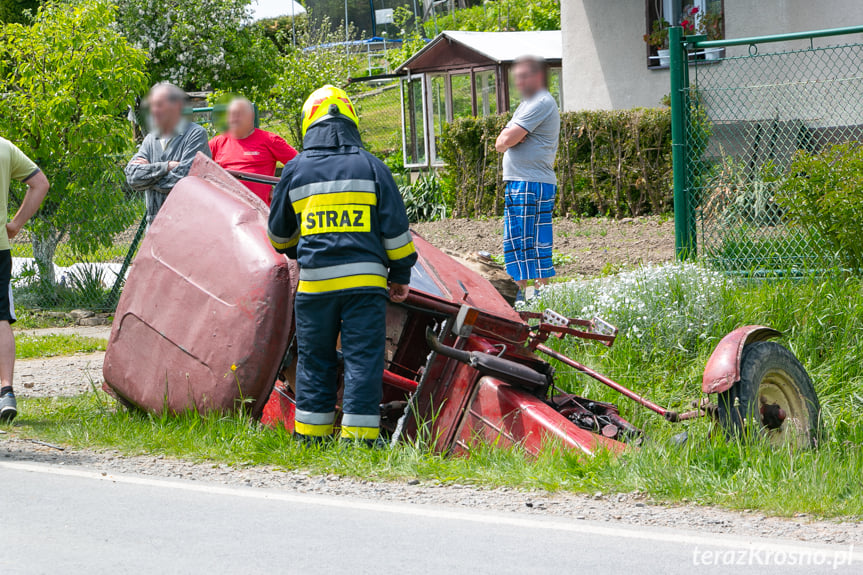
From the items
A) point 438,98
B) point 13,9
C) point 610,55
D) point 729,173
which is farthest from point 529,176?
point 13,9

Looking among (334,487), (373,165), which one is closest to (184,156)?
(373,165)

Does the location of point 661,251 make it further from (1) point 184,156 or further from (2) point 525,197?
(1) point 184,156

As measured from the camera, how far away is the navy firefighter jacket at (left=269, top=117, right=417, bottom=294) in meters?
5.00

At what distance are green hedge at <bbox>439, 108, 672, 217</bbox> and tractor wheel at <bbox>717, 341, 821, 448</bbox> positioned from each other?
9.80m

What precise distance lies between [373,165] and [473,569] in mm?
2247

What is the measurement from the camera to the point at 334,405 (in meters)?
5.23

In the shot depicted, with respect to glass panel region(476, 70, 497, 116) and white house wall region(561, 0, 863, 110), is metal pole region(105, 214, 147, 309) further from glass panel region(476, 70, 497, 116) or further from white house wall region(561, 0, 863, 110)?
glass panel region(476, 70, 497, 116)

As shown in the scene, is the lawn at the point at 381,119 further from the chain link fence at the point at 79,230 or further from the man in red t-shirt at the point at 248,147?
the man in red t-shirt at the point at 248,147

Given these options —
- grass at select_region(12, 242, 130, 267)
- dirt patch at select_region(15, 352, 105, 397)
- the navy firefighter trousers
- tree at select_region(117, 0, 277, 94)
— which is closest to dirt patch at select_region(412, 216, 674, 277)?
grass at select_region(12, 242, 130, 267)

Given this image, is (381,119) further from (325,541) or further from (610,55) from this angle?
(325,541)

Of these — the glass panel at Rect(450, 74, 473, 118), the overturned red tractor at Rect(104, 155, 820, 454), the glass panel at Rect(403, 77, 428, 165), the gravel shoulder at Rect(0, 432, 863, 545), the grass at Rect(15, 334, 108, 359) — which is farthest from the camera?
the glass panel at Rect(403, 77, 428, 165)

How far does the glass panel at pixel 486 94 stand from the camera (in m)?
23.8

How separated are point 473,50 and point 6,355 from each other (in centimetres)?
1838

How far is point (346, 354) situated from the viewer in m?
5.05
